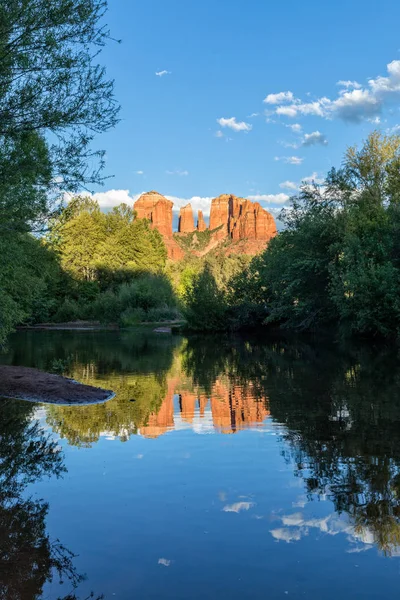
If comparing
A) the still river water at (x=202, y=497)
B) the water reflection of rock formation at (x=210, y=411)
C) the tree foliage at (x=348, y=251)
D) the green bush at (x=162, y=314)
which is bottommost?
the water reflection of rock formation at (x=210, y=411)

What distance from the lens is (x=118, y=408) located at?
14352 mm

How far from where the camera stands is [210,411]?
14.3 meters

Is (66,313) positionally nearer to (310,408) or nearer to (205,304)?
(205,304)

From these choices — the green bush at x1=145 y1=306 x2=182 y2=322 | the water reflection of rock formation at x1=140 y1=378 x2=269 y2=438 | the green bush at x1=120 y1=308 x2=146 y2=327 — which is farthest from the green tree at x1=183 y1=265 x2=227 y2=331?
the water reflection of rock formation at x1=140 y1=378 x2=269 y2=438

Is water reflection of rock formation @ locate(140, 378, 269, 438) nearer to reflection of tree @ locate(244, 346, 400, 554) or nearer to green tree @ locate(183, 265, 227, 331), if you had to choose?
reflection of tree @ locate(244, 346, 400, 554)

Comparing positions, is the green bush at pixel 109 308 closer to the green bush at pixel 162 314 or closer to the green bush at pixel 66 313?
the green bush at pixel 66 313

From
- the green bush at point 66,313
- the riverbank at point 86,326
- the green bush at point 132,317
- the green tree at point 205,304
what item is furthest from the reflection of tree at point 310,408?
the green bush at point 66,313

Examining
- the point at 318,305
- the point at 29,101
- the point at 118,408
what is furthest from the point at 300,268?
the point at 29,101

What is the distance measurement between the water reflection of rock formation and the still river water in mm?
67

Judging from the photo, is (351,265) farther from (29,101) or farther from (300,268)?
(29,101)

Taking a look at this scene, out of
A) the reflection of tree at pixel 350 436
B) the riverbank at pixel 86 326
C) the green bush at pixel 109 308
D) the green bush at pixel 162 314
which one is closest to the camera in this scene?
the reflection of tree at pixel 350 436

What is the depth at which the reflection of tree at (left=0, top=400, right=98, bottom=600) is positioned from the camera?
5223 mm

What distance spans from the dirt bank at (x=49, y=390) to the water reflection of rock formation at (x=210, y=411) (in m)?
2.11

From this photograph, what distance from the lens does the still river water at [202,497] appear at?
17.1ft
